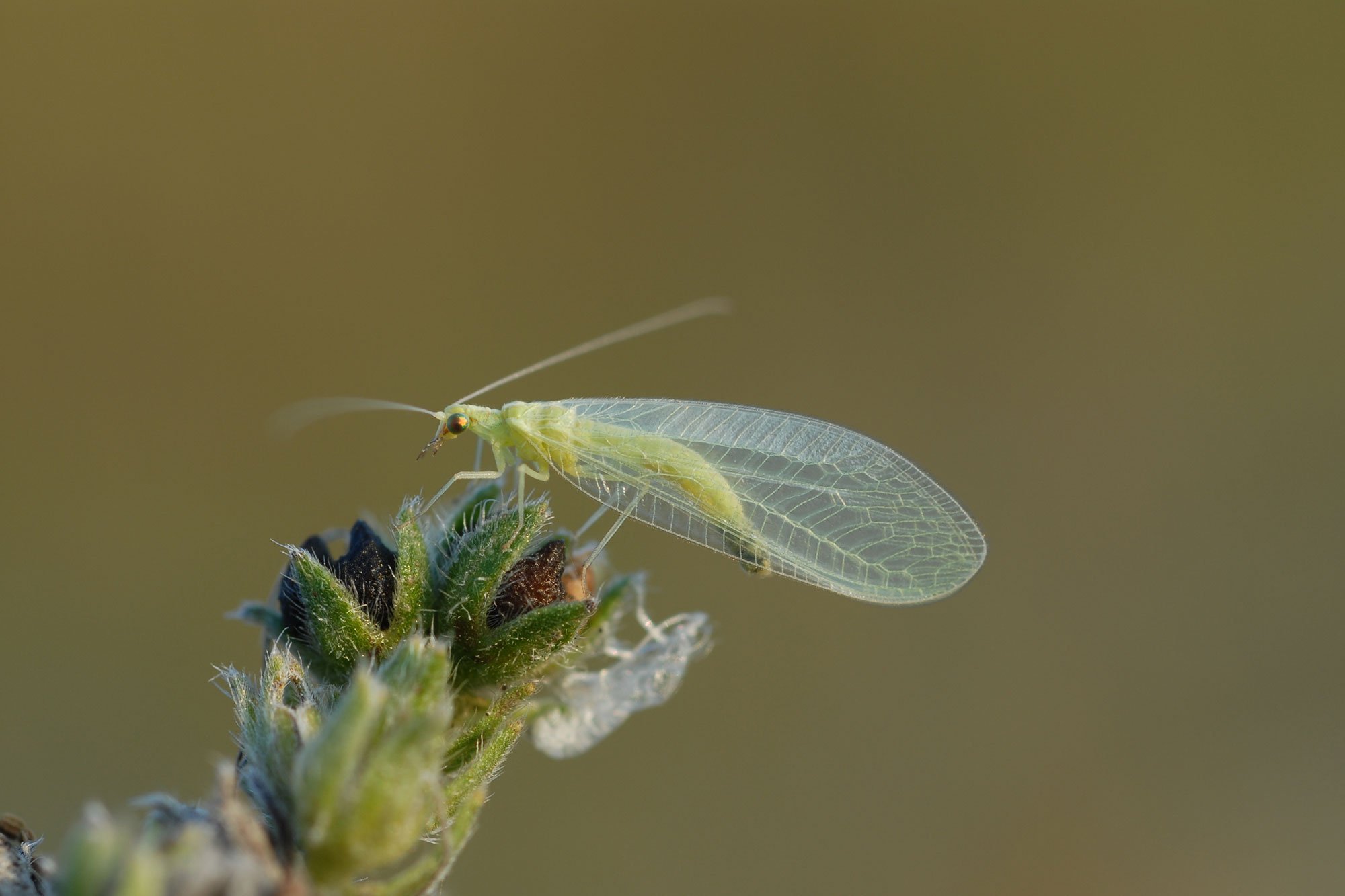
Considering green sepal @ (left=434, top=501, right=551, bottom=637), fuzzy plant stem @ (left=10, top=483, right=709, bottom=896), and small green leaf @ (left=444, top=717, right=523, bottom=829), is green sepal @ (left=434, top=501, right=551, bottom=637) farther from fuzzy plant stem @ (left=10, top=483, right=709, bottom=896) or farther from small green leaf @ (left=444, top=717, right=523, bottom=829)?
small green leaf @ (left=444, top=717, right=523, bottom=829)

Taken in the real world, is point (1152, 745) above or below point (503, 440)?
below

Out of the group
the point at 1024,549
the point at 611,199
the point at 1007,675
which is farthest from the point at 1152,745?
the point at 611,199

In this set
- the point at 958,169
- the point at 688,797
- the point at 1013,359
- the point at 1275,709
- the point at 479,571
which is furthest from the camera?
the point at 958,169

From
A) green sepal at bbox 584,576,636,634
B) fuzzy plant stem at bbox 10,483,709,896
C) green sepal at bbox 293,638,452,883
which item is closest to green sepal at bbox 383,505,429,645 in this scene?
fuzzy plant stem at bbox 10,483,709,896

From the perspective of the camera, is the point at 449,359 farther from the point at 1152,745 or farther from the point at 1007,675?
the point at 1152,745

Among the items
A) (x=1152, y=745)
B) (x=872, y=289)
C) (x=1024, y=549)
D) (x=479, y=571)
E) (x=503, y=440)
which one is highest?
(x=872, y=289)
